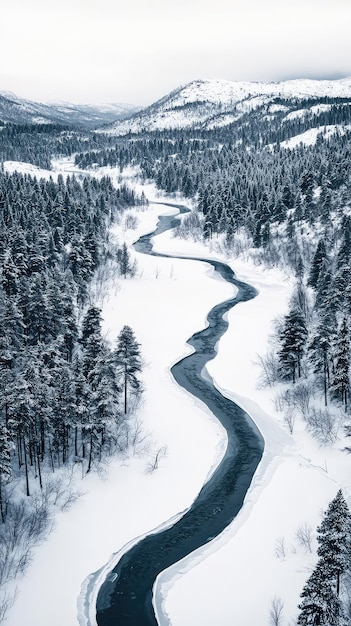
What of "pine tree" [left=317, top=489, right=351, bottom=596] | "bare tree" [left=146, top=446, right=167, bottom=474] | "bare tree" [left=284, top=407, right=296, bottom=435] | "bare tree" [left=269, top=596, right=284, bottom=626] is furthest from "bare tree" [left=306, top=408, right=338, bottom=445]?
"pine tree" [left=317, top=489, right=351, bottom=596]

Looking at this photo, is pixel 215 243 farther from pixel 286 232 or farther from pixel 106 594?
pixel 106 594

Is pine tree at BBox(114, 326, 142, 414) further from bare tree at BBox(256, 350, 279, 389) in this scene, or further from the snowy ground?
bare tree at BBox(256, 350, 279, 389)

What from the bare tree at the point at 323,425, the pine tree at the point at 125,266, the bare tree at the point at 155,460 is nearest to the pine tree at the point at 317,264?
the pine tree at the point at 125,266

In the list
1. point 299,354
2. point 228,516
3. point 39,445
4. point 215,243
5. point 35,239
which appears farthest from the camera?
point 215,243

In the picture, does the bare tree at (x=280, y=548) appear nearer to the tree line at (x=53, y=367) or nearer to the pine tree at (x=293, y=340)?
the tree line at (x=53, y=367)

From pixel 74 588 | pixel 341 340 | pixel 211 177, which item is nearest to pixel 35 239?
pixel 341 340

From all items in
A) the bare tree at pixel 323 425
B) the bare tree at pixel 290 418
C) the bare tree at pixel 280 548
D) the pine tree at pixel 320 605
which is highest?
the pine tree at pixel 320 605
